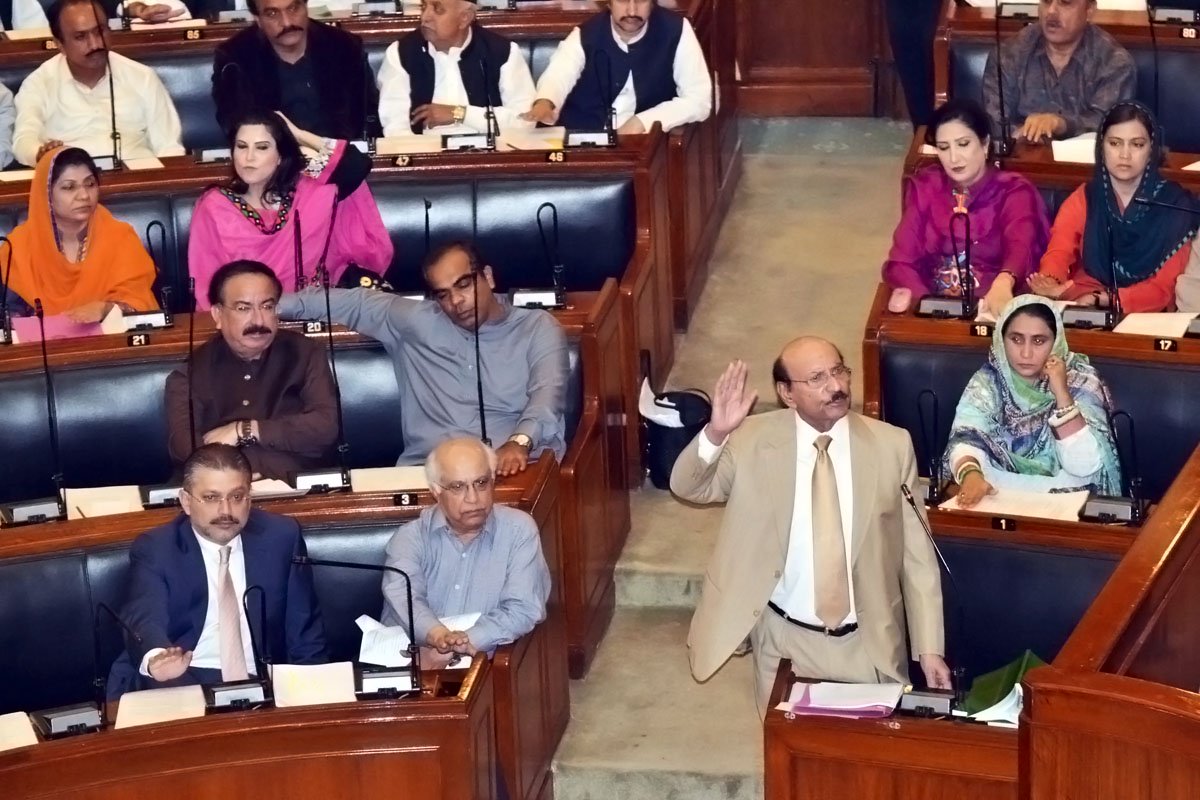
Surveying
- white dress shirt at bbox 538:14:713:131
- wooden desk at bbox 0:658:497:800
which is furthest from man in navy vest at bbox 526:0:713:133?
wooden desk at bbox 0:658:497:800

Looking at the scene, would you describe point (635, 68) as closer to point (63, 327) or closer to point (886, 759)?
point (63, 327)

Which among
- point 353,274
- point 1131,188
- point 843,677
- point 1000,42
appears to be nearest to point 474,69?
point 353,274

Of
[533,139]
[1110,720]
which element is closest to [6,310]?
[533,139]

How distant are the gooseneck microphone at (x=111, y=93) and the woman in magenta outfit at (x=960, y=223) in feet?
6.16

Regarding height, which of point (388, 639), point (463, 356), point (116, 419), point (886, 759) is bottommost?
point (886, 759)

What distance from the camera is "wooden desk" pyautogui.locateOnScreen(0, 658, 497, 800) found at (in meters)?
3.47

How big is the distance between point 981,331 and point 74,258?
2.01 metres

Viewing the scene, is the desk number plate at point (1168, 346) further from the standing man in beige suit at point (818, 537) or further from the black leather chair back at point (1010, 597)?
the standing man in beige suit at point (818, 537)

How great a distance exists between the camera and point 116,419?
4504 millimetres

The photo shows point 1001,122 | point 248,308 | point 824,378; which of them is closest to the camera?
point 824,378

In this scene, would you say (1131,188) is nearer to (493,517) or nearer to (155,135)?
(493,517)

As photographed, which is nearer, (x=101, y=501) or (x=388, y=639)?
(x=388, y=639)

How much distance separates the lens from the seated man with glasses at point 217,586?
3842 millimetres

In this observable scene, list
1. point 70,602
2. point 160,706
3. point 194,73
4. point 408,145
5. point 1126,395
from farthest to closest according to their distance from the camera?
point 194,73 < point 408,145 < point 1126,395 < point 70,602 < point 160,706
